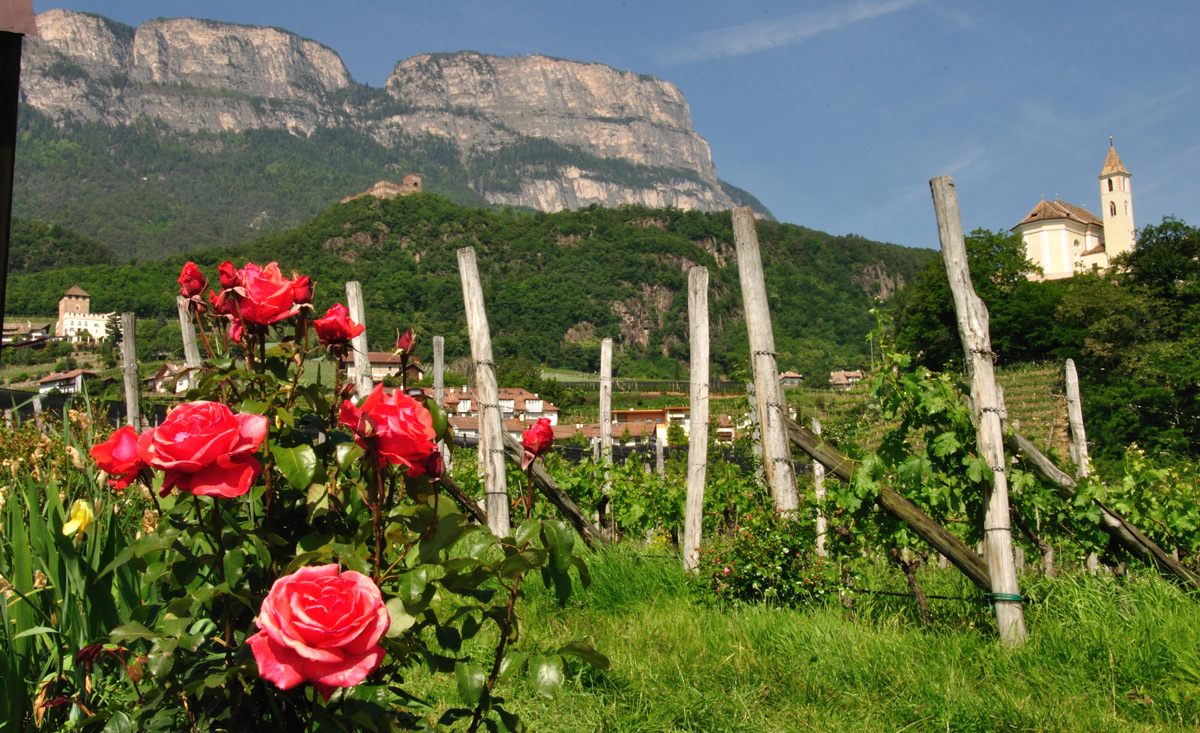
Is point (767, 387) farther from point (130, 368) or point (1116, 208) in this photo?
point (1116, 208)

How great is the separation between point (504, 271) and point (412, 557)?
82.0m

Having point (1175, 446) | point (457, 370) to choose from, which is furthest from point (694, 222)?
point (1175, 446)

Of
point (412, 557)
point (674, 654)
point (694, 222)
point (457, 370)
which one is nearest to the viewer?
point (412, 557)

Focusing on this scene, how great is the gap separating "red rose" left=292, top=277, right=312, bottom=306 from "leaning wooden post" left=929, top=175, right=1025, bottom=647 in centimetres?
245

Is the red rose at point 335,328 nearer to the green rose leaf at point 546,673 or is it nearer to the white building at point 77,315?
the green rose leaf at point 546,673

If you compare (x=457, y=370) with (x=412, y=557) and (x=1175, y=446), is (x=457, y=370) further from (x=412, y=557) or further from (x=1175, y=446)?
(x=412, y=557)

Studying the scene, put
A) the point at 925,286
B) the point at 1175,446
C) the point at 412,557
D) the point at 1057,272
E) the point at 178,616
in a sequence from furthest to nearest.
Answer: the point at 1057,272 < the point at 925,286 < the point at 1175,446 < the point at 412,557 < the point at 178,616

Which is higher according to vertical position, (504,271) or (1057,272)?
(504,271)

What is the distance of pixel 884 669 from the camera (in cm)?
270

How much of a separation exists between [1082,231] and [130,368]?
Answer: 80.0 m

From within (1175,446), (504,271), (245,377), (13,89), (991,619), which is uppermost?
(504,271)

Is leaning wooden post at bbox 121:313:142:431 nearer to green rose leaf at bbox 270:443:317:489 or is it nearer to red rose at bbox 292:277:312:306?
red rose at bbox 292:277:312:306

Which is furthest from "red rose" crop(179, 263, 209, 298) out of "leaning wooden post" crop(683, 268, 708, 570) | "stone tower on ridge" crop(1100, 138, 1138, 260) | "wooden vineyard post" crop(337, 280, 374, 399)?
"stone tower on ridge" crop(1100, 138, 1138, 260)

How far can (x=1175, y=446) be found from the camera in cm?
2786
